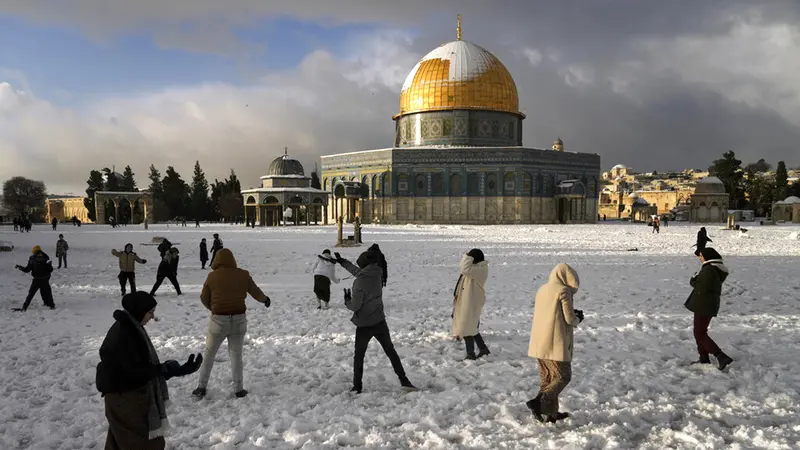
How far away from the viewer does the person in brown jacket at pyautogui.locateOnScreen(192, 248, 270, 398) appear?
5.58 metres

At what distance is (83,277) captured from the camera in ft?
49.8

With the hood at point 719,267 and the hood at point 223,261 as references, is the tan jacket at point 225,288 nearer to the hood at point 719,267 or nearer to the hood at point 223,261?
the hood at point 223,261

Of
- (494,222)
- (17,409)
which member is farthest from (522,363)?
(494,222)

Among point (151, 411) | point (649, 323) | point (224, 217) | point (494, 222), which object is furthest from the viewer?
point (224, 217)

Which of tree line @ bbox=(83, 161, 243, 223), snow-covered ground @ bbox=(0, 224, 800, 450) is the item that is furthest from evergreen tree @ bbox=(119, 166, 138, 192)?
snow-covered ground @ bbox=(0, 224, 800, 450)

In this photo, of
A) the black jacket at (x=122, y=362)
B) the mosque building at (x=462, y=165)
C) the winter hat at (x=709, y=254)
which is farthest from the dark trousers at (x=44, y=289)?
the mosque building at (x=462, y=165)

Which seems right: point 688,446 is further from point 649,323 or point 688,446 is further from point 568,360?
point 649,323

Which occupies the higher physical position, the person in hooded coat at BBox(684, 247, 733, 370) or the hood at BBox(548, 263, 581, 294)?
the hood at BBox(548, 263, 581, 294)

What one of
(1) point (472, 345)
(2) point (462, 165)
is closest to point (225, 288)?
(1) point (472, 345)

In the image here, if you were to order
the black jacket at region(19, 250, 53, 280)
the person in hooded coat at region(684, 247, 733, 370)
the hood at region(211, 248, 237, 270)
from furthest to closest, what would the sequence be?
the black jacket at region(19, 250, 53, 280) < the person in hooded coat at region(684, 247, 733, 370) < the hood at region(211, 248, 237, 270)

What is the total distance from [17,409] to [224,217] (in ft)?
242

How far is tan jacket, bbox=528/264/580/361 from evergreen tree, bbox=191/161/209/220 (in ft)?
253

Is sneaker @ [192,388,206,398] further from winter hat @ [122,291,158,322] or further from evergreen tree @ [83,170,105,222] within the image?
evergreen tree @ [83,170,105,222]

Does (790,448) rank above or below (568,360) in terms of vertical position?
below
